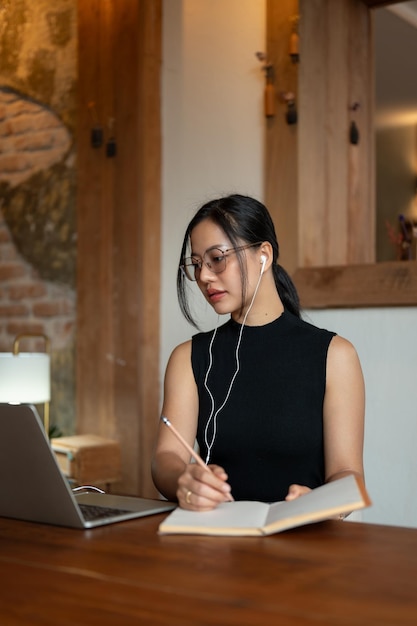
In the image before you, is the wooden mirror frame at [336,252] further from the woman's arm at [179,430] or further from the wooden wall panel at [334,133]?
the woman's arm at [179,430]

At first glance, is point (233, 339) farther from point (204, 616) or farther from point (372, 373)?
point (204, 616)

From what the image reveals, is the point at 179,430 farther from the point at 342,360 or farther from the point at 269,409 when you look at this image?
the point at 342,360

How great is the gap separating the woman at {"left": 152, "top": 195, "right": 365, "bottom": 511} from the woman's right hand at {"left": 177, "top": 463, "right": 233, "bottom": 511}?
38cm

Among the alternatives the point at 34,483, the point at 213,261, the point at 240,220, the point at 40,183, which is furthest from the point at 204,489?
the point at 40,183

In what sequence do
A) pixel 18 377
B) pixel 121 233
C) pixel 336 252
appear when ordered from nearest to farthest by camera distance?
pixel 336 252, pixel 18 377, pixel 121 233

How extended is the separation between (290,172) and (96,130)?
3.56 feet

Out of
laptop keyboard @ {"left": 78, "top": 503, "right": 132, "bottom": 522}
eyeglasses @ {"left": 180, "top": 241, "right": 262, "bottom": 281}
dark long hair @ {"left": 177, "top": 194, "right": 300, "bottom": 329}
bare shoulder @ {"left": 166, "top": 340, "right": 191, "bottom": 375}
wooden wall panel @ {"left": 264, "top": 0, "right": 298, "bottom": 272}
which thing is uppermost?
wooden wall panel @ {"left": 264, "top": 0, "right": 298, "bottom": 272}

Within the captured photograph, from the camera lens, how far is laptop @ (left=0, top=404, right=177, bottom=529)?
4.48 ft

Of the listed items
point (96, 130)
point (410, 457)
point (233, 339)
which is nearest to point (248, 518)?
point (233, 339)

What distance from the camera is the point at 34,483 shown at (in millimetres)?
Answer: 1431

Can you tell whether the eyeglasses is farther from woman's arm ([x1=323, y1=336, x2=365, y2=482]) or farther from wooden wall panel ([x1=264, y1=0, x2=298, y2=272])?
wooden wall panel ([x1=264, y1=0, x2=298, y2=272])

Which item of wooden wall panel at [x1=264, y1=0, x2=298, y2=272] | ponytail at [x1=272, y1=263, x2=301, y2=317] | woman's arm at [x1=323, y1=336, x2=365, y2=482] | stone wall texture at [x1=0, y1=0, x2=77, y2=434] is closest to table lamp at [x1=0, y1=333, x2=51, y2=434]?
stone wall texture at [x1=0, y1=0, x2=77, y2=434]

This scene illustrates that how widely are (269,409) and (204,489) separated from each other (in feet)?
1.87

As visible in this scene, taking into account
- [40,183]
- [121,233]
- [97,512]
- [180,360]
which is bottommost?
[97,512]
